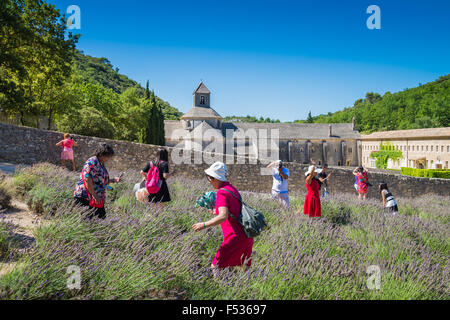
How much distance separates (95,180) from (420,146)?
52.6 meters

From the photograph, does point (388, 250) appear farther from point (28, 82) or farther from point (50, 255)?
point (28, 82)

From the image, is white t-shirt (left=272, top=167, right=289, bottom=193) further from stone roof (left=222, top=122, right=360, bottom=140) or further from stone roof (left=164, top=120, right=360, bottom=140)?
stone roof (left=222, top=122, right=360, bottom=140)

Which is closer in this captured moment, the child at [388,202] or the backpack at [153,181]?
the backpack at [153,181]

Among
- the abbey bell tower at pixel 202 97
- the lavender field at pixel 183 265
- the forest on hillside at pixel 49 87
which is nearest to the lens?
the lavender field at pixel 183 265

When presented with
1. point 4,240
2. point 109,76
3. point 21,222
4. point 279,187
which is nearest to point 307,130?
point 279,187

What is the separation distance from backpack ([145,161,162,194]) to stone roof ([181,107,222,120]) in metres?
44.0

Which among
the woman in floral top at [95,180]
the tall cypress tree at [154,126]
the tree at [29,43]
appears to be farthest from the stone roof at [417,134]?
the woman in floral top at [95,180]

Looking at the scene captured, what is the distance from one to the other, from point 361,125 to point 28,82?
97.9 meters

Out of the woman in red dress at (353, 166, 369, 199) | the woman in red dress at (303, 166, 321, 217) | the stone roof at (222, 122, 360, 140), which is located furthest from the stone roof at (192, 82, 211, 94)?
the woman in red dress at (303, 166, 321, 217)

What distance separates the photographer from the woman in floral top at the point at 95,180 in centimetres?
341

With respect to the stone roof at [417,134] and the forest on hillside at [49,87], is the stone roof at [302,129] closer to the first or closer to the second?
the stone roof at [417,134]

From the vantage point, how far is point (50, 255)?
223cm

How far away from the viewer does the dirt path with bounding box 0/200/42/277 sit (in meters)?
2.98
